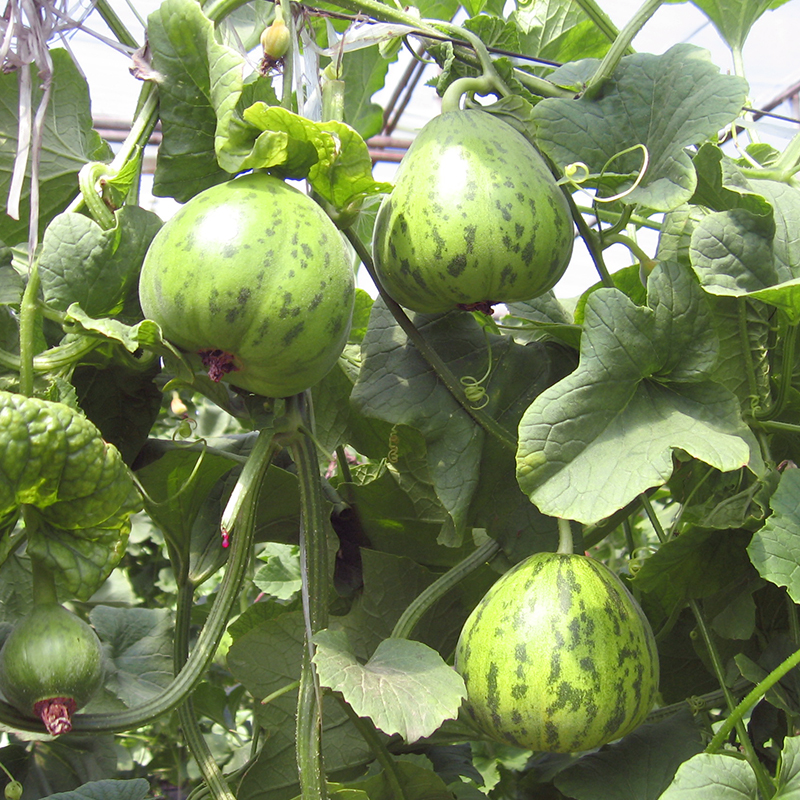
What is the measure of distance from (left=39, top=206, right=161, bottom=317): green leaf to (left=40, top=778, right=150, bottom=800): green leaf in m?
0.41

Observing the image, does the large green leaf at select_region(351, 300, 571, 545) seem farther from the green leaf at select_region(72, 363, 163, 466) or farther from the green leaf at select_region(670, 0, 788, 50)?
the green leaf at select_region(670, 0, 788, 50)

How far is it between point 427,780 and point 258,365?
17.3 inches

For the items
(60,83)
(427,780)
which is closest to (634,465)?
(427,780)

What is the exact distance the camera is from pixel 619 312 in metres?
0.71

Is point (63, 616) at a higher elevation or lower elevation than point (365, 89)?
lower

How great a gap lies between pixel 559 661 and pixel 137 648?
2.07ft

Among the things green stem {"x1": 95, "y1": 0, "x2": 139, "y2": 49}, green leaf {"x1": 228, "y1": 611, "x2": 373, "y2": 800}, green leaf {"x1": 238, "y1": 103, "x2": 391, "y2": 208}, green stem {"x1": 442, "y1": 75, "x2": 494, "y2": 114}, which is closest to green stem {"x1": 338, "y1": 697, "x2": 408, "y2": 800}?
green leaf {"x1": 228, "y1": 611, "x2": 373, "y2": 800}

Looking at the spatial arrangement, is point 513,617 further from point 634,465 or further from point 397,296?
point 397,296

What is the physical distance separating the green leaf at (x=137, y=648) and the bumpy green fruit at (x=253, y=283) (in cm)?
52

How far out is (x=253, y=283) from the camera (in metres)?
0.61

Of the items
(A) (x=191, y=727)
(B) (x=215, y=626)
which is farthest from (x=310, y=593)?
(A) (x=191, y=727)

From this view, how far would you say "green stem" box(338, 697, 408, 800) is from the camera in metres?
0.76

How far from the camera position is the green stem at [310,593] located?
66 centimetres

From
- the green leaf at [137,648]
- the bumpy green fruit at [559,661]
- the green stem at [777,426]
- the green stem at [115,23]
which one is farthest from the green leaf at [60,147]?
the green stem at [777,426]
